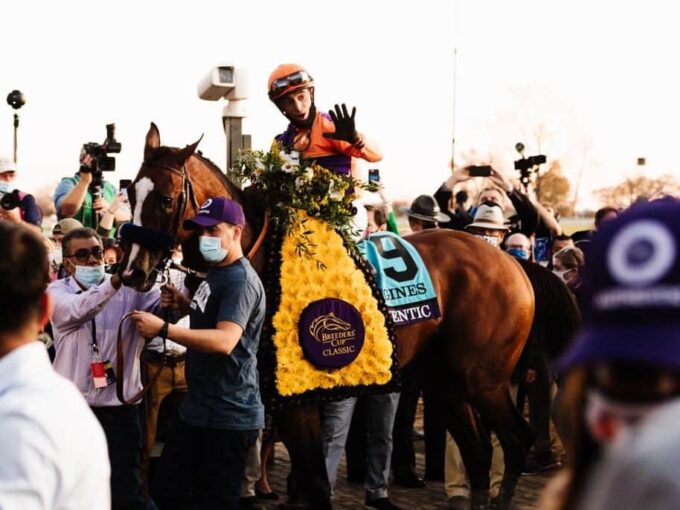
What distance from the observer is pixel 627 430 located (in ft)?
3.75

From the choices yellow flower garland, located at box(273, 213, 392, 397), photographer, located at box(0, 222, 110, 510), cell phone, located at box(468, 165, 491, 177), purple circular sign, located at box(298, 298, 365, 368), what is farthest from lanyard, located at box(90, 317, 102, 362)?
cell phone, located at box(468, 165, 491, 177)

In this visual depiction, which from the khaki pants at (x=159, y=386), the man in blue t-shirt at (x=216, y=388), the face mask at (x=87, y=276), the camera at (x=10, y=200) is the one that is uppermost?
the camera at (x=10, y=200)

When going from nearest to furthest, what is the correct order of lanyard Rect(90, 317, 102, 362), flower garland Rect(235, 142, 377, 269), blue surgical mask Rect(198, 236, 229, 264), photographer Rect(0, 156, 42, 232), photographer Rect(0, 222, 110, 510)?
photographer Rect(0, 222, 110, 510)
blue surgical mask Rect(198, 236, 229, 264)
lanyard Rect(90, 317, 102, 362)
flower garland Rect(235, 142, 377, 269)
photographer Rect(0, 156, 42, 232)

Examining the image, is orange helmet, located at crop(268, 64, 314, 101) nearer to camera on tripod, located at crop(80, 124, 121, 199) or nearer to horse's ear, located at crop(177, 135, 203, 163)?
horse's ear, located at crop(177, 135, 203, 163)

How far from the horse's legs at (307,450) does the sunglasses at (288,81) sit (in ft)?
6.15

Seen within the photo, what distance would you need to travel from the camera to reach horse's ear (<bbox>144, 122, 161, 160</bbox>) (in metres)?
6.24

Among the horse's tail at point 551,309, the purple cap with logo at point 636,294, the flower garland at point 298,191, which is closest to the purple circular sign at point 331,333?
the flower garland at point 298,191

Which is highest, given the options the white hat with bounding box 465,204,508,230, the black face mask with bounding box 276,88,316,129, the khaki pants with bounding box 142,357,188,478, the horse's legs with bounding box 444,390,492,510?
the black face mask with bounding box 276,88,316,129

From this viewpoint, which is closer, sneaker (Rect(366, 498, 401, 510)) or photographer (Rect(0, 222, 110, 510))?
photographer (Rect(0, 222, 110, 510))

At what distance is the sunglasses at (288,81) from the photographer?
655cm

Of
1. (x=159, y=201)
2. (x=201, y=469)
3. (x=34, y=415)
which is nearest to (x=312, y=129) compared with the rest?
(x=159, y=201)

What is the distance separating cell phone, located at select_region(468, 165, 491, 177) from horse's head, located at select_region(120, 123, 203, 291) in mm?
4141

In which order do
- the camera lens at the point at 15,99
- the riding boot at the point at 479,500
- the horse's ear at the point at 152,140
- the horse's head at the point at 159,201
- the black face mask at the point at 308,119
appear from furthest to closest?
the camera lens at the point at 15,99 → the riding boot at the point at 479,500 → the black face mask at the point at 308,119 → the horse's ear at the point at 152,140 → the horse's head at the point at 159,201

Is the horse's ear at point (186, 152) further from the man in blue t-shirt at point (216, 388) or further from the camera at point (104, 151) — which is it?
the camera at point (104, 151)
